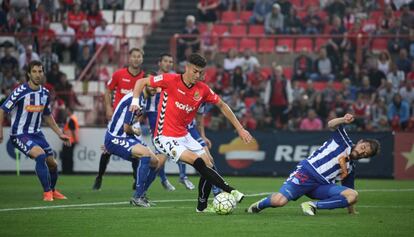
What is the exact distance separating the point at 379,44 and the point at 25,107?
565 inches

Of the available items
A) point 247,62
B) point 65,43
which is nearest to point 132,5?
point 65,43

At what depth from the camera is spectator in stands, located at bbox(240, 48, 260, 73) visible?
94.5ft

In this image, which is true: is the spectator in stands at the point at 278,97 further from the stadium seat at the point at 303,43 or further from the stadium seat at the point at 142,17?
the stadium seat at the point at 142,17

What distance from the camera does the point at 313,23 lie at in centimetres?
2989

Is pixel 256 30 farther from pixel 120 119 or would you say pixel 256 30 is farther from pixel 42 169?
pixel 42 169

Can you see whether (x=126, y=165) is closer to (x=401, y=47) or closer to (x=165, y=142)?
(x=401, y=47)

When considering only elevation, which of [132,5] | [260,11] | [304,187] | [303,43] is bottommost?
[304,187]

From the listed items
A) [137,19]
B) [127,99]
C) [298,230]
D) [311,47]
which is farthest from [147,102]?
[137,19]

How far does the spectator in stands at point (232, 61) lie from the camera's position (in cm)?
2887

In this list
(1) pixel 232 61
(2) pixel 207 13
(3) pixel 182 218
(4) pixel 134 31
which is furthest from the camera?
(4) pixel 134 31

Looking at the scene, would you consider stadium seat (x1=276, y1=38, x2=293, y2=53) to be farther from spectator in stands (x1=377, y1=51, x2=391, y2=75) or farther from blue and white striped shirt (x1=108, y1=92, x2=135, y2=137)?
blue and white striped shirt (x1=108, y1=92, x2=135, y2=137)

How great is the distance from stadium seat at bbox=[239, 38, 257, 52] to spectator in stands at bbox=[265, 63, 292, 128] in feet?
6.23

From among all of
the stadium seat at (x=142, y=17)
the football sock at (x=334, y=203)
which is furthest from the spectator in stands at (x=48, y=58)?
the football sock at (x=334, y=203)

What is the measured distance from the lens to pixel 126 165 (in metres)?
26.6
